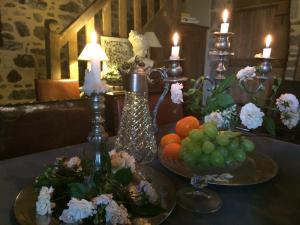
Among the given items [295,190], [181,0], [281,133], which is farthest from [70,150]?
[181,0]

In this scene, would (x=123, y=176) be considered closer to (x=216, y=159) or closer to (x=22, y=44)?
(x=216, y=159)

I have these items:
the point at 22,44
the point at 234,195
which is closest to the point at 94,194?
the point at 234,195

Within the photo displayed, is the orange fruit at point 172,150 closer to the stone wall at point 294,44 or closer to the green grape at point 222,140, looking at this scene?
the green grape at point 222,140

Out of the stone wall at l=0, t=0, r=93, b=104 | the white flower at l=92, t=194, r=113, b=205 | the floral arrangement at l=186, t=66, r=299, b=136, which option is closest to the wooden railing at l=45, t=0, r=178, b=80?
the stone wall at l=0, t=0, r=93, b=104

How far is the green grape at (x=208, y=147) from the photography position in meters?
0.59

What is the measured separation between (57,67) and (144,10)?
202 cm

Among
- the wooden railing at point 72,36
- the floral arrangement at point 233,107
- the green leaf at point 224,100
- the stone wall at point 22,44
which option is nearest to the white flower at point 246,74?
the floral arrangement at point 233,107

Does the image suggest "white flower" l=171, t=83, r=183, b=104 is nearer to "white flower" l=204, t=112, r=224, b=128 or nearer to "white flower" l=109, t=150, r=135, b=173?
"white flower" l=204, t=112, r=224, b=128

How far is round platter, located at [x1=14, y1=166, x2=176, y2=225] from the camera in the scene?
21.4 inches

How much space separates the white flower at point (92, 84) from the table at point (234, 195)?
31cm

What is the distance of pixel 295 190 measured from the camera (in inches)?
28.9

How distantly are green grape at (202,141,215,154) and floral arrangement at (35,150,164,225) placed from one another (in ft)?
0.49

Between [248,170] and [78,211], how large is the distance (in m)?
0.56

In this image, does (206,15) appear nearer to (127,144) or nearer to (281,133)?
(281,133)
